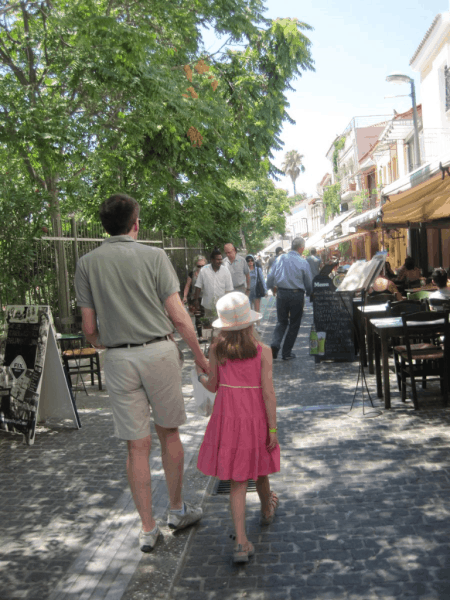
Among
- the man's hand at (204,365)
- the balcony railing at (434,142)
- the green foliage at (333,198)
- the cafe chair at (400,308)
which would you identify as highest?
the green foliage at (333,198)

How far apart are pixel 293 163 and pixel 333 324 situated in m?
103

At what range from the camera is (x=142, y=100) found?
29.2 ft

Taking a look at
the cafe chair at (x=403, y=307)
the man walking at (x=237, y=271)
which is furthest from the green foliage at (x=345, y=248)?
the cafe chair at (x=403, y=307)

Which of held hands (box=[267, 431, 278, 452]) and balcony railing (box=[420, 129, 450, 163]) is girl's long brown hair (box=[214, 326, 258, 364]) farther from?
balcony railing (box=[420, 129, 450, 163])

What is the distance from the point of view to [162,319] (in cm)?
374

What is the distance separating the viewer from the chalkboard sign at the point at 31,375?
21.2 feet

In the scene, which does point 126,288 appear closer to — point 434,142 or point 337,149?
point 434,142

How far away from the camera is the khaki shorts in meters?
3.63

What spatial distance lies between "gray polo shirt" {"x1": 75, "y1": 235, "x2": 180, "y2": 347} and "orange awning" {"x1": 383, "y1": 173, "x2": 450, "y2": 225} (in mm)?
5870

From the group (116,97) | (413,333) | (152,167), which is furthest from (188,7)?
(413,333)

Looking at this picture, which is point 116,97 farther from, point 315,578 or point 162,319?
point 315,578

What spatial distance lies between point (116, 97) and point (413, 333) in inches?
253

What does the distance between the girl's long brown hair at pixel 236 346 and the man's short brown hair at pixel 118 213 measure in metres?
0.82

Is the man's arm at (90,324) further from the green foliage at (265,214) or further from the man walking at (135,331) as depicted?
the green foliage at (265,214)
